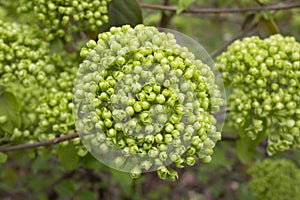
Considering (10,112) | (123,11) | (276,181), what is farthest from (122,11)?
(276,181)

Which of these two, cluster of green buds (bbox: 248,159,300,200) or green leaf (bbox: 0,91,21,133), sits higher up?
green leaf (bbox: 0,91,21,133)

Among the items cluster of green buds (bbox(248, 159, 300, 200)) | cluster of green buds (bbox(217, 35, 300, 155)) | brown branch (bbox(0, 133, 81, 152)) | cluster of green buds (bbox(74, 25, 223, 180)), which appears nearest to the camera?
cluster of green buds (bbox(74, 25, 223, 180))

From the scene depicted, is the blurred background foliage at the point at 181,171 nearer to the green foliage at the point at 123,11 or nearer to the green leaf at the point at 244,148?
the green leaf at the point at 244,148

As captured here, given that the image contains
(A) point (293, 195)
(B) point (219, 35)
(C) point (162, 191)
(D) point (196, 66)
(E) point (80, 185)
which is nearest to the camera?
(D) point (196, 66)

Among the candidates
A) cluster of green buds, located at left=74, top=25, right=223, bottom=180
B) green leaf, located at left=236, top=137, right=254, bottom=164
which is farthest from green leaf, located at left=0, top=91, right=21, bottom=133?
green leaf, located at left=236, top=137, right=254, bottom=164

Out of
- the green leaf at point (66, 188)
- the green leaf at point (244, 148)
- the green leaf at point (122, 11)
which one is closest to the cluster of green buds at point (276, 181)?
the green leaf at point (244, 148)

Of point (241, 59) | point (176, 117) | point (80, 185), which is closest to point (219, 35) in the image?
point (80, 185)

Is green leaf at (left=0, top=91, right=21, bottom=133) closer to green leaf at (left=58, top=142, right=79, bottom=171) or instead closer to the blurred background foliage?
green leaf at (left=58, top=142, right=79, bottom=171)

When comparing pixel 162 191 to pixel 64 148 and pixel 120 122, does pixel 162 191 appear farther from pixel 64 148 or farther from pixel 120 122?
pixel 120 122
